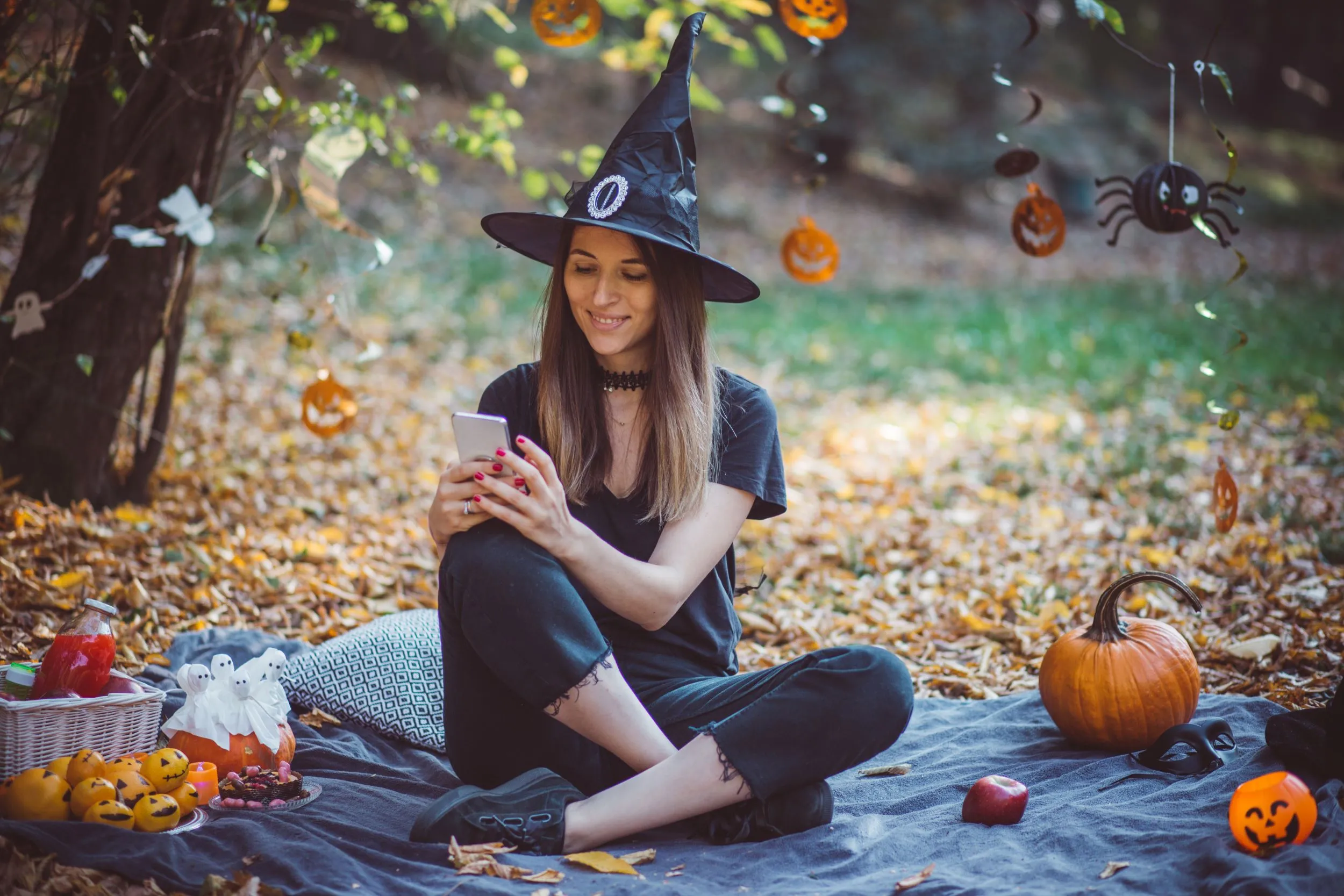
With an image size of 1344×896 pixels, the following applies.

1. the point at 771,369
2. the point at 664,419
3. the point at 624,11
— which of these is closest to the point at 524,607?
the point at 664,419

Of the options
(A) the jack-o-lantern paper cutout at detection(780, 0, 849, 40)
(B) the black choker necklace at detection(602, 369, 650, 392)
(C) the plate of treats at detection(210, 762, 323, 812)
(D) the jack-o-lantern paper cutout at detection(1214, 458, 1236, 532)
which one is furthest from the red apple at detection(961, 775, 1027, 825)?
(A) the jack-o-lantern paper cutout at detection(780, 0, 849, 40)

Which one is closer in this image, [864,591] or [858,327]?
[864,591]

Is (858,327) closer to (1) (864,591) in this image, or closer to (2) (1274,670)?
(1) (864,591)

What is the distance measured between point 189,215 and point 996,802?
Answer: 2814 millimetres

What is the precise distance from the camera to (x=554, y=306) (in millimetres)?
2641

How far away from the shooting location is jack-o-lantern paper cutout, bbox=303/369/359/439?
3900 millimetres

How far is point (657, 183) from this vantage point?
99.4 inches

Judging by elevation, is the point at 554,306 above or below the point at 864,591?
above

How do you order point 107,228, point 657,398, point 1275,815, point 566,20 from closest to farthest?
point 1275,815, point 657,398, point 566,20, point 107,228

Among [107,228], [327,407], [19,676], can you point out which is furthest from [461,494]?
[107,228]

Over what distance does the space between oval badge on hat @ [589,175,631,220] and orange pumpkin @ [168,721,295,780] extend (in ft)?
4.71

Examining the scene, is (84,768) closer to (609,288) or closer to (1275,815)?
(609,288)

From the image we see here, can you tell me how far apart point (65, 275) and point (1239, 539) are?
4.63 metres

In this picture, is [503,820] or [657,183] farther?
[657,183]
